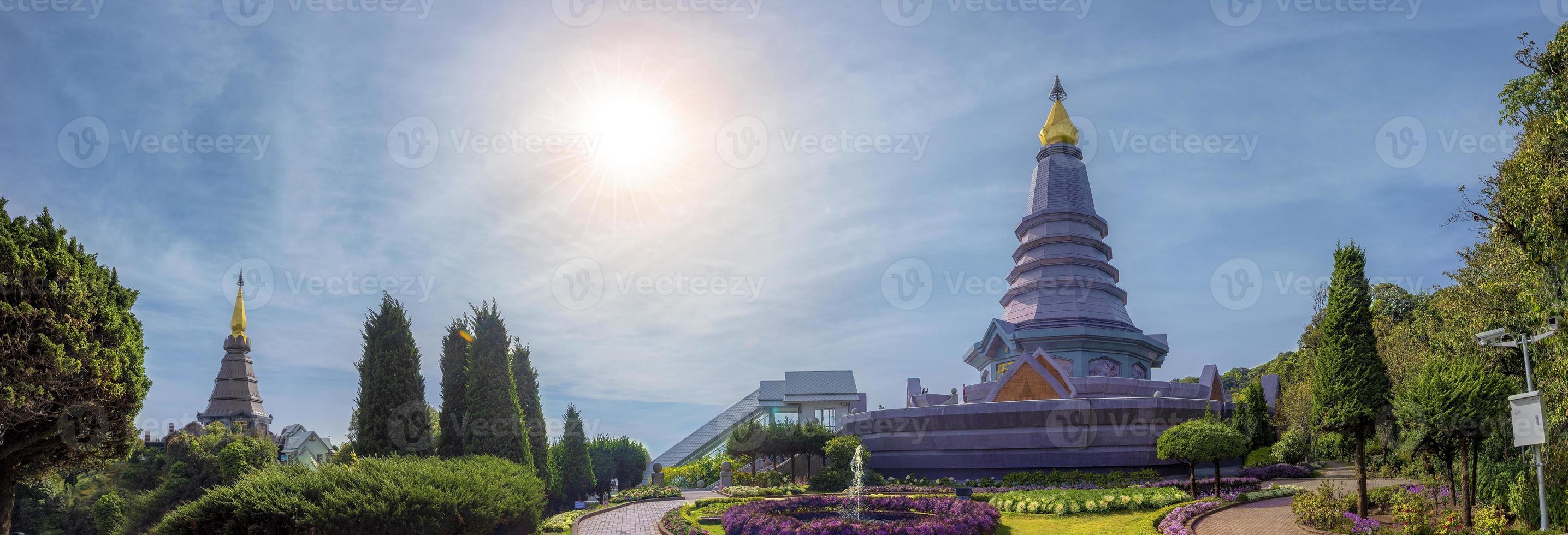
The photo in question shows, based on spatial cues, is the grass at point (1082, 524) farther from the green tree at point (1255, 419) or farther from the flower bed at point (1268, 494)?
the green tree at point (1255, 419)

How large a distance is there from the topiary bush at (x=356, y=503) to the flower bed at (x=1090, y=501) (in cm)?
1434

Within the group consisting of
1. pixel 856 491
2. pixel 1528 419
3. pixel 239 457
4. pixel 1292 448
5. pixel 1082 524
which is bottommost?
pixel 856 491

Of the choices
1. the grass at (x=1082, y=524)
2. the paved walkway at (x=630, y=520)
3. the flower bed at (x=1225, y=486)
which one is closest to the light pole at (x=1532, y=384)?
the grass at (x=1082, y=524)

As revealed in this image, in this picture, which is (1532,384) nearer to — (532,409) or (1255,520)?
(1255,520)

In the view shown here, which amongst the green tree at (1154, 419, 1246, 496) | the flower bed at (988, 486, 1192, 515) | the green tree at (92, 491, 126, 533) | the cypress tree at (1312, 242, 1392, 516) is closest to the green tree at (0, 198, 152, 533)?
the green tree at (92, 491, 126, 533)

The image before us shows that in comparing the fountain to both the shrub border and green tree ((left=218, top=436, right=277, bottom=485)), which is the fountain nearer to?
the shrub border

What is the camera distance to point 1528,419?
16.2m

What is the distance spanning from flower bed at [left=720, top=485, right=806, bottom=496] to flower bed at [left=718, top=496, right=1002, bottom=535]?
699cm

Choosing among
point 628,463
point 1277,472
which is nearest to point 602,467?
point 628,463

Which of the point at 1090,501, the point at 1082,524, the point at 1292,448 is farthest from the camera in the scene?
the point at 1292,448

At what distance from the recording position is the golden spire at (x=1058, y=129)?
194 ft

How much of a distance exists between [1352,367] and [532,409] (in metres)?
25.3

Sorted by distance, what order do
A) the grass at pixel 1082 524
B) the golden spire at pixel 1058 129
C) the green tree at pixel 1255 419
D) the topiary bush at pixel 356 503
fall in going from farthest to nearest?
the golden spire at pixel 1058 129 → the green tree at pixel 1255 419 → the grass at pixel 1082 524 → the topiary bush at pixel 356 503

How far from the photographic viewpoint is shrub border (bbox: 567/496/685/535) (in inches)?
984
